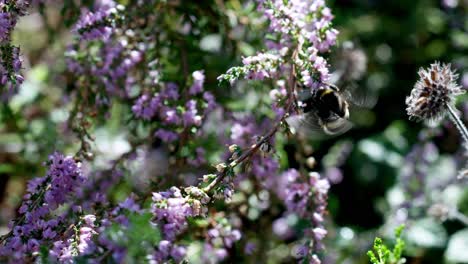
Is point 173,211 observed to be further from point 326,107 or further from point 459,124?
point 459,124

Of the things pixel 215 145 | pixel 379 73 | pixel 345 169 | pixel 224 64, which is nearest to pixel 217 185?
pixel 215 145

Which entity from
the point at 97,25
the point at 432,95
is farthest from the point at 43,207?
the point at 432,95

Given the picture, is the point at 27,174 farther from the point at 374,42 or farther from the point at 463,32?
the point at 463,32

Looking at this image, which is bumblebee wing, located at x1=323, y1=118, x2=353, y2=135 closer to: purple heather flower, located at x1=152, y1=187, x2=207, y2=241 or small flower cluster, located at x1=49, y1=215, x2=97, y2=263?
purple heather flower, located at x1=152, y1=187, x2=207, y2=241

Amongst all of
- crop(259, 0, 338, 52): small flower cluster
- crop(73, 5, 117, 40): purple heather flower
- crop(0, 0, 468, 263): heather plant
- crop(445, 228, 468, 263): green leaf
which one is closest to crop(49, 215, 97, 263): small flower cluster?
crop(0, 0, 468, 263): heather plant

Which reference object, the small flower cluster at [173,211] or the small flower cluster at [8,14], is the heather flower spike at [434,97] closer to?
the small flower cluster at [173,211]

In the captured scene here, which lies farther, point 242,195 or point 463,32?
point 463,32
